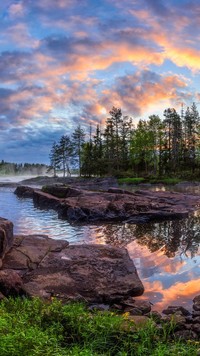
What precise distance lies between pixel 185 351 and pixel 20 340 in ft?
8.10

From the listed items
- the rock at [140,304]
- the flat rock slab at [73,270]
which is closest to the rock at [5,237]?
the flat rock slab at [73,270]

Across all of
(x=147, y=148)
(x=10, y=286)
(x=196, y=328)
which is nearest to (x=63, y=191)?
(x=10, y=286)

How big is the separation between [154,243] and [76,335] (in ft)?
34.1

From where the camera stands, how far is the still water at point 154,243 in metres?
9.95

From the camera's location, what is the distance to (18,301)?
7.89 metres

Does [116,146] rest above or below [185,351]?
above

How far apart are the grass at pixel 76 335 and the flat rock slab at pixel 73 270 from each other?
217 cm

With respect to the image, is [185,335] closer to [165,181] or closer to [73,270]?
[73,270]

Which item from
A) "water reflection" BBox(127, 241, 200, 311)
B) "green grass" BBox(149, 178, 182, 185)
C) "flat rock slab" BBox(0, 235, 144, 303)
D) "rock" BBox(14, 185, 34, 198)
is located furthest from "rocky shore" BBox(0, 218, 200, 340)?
"green grass" BBox(149, 178, 182, 185)

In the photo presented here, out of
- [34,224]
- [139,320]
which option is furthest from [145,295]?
[34,224]

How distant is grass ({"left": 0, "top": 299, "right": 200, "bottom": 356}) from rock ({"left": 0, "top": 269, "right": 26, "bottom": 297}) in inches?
46.5

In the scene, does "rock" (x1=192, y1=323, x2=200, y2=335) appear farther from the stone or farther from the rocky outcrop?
the rocky outcrop

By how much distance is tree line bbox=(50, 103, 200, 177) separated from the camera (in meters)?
92.7

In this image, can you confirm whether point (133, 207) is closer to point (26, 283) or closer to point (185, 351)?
point (26, 283)
